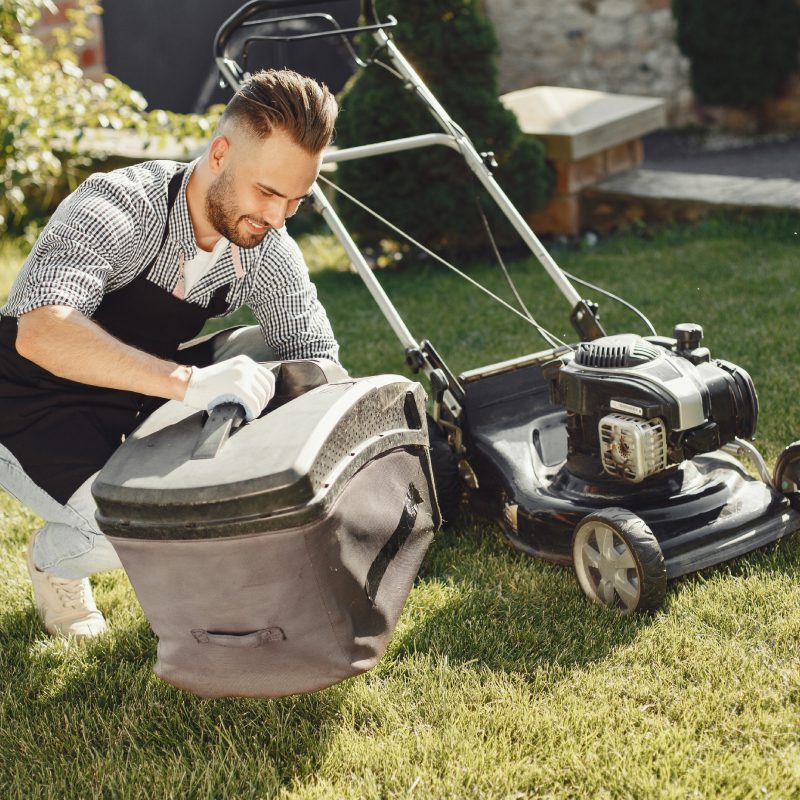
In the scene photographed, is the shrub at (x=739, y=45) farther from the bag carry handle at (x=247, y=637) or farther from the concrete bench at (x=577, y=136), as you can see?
the bag carry handle at (x=247, y=637)

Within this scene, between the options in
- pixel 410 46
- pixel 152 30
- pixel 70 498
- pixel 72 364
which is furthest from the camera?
pixel 152 30

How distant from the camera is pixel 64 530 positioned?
7.42 feet

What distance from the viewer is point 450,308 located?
4.88 m

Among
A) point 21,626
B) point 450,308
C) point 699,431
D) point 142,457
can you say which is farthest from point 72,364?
point 450,308

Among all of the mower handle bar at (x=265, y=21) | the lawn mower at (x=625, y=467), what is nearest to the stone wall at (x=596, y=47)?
the mower handle bar at (x=265, y=21)

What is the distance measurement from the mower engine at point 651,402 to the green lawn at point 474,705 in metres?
0.31

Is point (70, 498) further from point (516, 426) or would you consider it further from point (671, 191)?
point (671, 191)

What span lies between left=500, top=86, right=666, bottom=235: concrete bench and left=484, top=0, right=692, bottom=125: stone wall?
5.94ft

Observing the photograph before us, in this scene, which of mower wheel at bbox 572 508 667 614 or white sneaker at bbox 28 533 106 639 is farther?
white sneaker at bbox 28 533 106 639

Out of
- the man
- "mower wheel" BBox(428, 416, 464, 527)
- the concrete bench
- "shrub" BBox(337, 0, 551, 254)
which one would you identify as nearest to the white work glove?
the man

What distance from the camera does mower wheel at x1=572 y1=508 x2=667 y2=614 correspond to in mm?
2203

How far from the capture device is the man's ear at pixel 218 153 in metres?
2.13

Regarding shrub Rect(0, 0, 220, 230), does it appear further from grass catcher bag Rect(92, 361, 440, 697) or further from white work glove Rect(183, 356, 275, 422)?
grass catcher bag Rect(92, 361, 440, 697)

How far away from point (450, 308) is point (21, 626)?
2.78 meters
